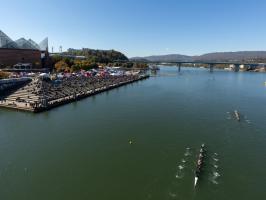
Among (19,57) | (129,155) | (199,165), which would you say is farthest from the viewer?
(19,57)

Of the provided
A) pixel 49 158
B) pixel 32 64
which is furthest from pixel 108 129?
pixel 32 64

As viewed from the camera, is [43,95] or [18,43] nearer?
[43,95]

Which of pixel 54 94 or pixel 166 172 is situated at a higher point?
pixel 54 94

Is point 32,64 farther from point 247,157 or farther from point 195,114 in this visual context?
point 247,157

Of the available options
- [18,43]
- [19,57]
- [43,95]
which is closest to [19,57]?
[19,57]

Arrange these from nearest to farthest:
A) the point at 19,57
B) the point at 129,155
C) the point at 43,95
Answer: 1. the point at 129,155
2. the point at 43,95
3. the point at 19,57

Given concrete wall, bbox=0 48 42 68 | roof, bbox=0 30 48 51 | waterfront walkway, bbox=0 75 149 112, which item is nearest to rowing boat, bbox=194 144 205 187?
waterfront walkway, bbox=0 75 149 112

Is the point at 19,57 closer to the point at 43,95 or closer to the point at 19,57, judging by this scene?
the point at 19,57

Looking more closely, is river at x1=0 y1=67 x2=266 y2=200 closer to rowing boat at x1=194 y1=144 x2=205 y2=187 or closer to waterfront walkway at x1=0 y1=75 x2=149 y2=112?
Answer: rowing boat at x1=194 y1=144 x2=205 y2=187
